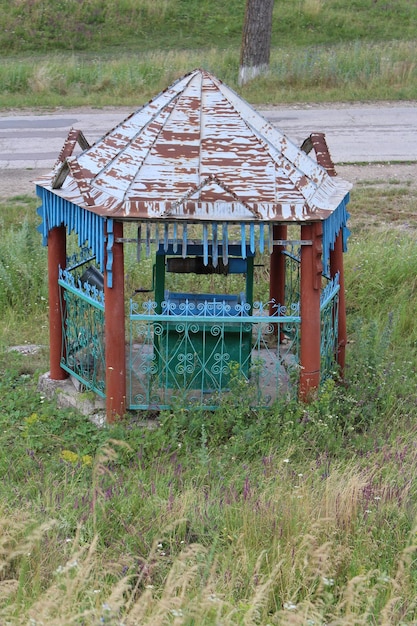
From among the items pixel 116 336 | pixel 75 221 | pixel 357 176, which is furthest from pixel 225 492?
pixel 357 176

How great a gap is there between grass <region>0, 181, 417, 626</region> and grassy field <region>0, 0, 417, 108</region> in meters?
12.4

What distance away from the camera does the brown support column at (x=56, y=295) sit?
6.11 meters

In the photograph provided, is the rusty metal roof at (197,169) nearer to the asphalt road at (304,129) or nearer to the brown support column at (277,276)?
the brown support column at (277,276)

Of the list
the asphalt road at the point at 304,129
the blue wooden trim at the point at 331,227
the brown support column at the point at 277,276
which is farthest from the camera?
the asphalt road at the point at 304,129

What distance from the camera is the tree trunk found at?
1862 centimetres

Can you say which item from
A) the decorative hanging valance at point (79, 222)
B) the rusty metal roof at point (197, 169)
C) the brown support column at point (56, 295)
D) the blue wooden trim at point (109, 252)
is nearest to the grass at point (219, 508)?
the brown support column at point (56, 295)

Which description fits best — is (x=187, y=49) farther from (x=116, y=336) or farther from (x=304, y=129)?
(x=116, y=336)

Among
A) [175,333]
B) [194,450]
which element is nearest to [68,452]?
[194,450]

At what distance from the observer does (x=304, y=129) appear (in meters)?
14.7

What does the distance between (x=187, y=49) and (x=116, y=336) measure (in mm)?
21953

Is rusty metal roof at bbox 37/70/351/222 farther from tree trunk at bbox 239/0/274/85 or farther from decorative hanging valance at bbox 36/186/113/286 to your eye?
tree trunk at bbox 239/0/274/85

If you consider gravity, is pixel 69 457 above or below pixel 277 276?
below

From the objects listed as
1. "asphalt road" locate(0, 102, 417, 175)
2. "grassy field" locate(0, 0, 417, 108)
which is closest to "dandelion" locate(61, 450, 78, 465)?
"asphalt road" locate(0, 102, 417, 175)

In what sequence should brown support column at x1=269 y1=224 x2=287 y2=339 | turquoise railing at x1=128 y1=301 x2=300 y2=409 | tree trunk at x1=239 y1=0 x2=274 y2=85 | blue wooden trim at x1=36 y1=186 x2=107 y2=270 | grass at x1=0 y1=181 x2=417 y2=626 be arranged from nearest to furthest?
grass at x1=0 y1=181 x2=417 y2=626 → blue wooden trim at x1=36 y1=186 x2=107 y2=270 → turquoise railing at x1=128 y1=301 x2=300 y2=409 → brown support column at x1=269 y1=224 x2=287 y2=339 → tree trunk at x1=239 y1=0 x2=274 y2=85
